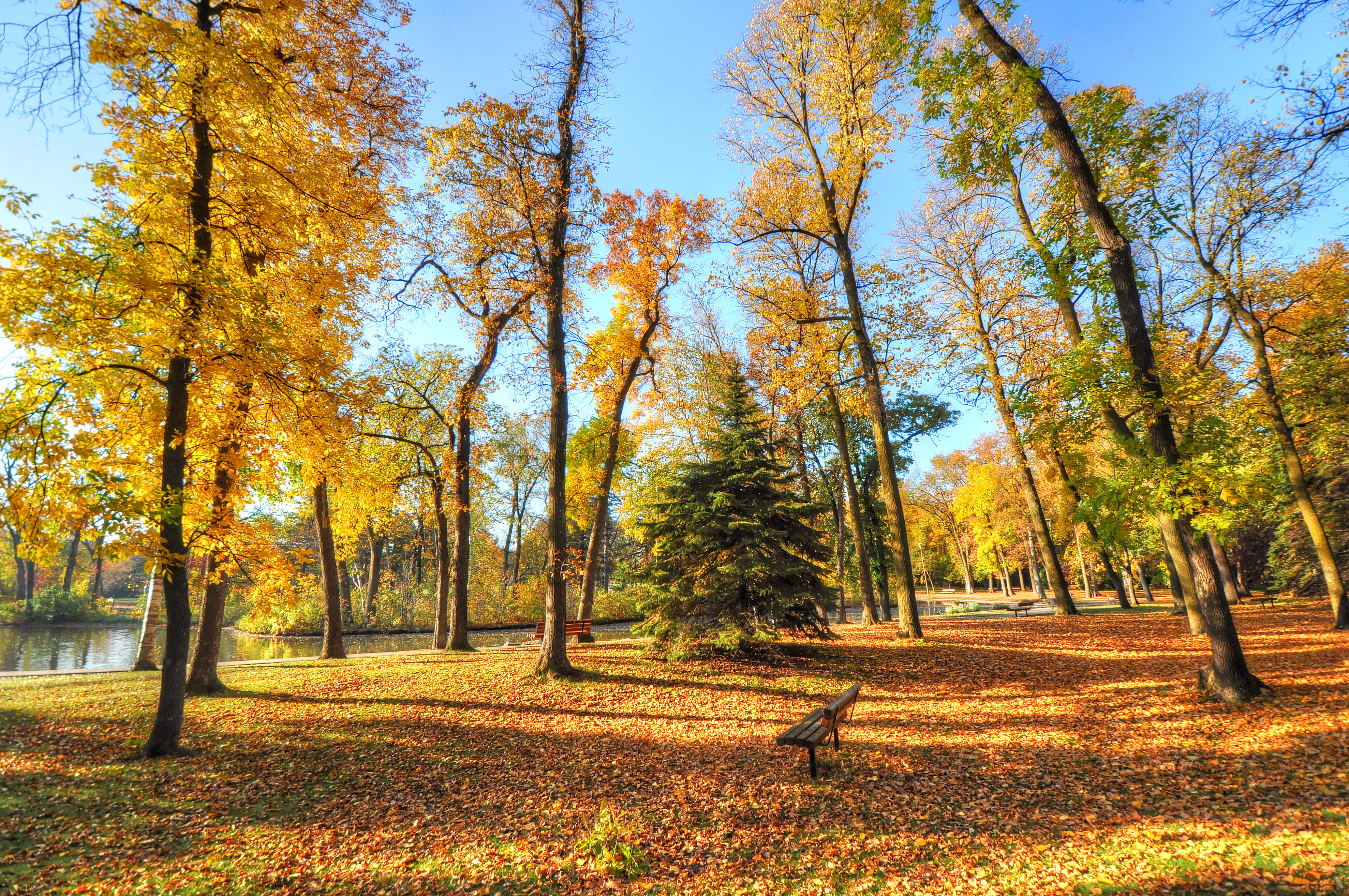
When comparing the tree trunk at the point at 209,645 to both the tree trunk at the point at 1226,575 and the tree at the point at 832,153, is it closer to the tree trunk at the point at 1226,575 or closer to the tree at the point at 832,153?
the tree at the point at 832,153

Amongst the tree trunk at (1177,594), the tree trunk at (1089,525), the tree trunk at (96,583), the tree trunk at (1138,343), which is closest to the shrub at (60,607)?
the tree trunk at (96,583)

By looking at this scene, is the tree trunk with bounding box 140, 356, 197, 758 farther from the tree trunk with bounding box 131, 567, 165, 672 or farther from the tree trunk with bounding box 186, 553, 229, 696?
the tree trunk with bounding box 131, 567, 165, 672

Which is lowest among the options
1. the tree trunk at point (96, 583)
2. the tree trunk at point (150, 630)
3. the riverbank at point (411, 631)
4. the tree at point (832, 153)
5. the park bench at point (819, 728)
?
the riverbank at point (411, 631)

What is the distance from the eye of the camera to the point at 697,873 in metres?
4.24

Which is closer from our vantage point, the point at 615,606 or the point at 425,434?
the point at 425,434

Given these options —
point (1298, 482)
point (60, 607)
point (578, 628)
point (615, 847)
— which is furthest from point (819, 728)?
point (60, 607)

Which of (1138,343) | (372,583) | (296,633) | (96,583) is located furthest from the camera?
(96,583)

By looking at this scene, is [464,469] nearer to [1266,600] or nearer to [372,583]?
[372,583]

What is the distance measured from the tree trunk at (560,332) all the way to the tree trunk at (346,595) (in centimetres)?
2036

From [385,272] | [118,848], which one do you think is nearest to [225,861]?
[118,848]

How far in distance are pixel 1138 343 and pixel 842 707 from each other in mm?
6364

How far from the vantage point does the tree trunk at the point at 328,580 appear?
43.8ft

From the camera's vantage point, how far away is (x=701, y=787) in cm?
564

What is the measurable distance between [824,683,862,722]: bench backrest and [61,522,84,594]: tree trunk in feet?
153
